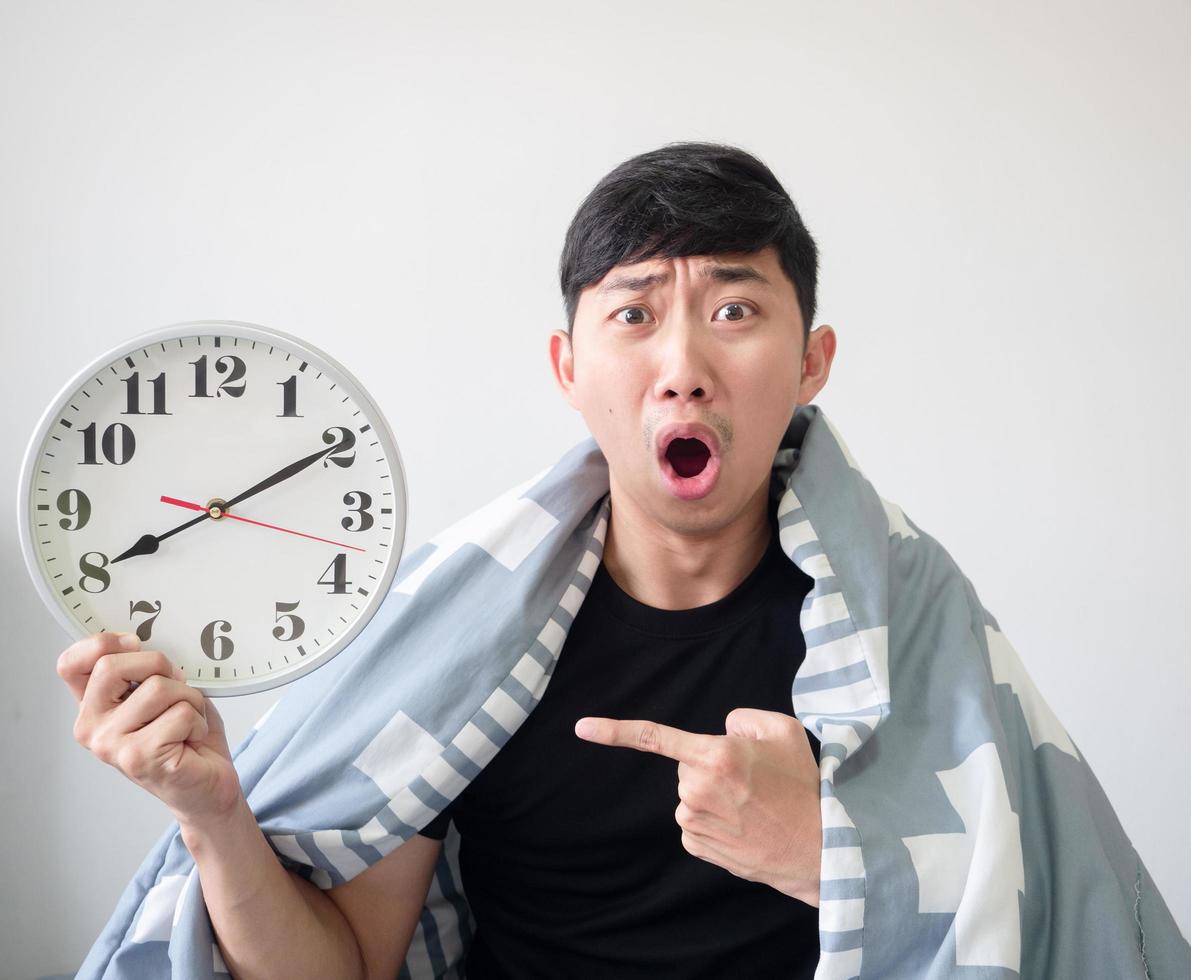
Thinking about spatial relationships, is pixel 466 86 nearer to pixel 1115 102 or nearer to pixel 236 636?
pixel 1115 102

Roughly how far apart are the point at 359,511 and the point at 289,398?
0.39 feet

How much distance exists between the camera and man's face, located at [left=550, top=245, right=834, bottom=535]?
1.26m

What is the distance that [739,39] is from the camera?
2.09 m

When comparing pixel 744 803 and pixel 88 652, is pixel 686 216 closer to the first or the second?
pixel 744 803

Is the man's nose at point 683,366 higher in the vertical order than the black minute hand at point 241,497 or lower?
higher

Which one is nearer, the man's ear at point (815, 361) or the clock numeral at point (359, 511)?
the clock numeral at point (359, 511)

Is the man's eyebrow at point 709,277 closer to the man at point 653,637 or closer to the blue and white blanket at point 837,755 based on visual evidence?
the man at point 653,637

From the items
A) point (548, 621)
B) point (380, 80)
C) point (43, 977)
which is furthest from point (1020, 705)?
point (43, 977)

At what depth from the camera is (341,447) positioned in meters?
1.05

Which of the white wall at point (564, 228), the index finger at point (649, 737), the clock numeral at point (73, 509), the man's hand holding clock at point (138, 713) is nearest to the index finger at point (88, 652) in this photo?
the man's hand holding clock at point (138, 713)

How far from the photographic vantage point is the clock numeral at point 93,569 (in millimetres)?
1018

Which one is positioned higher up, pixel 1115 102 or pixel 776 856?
pixel 1115 102

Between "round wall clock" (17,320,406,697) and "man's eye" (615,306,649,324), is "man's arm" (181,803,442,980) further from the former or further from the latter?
"man's eye" (615,306,649,324)

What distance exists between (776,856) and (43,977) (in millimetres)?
1610
